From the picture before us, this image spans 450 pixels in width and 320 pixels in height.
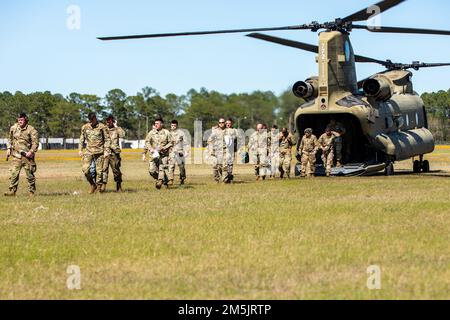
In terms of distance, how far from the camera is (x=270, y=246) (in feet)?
31.5

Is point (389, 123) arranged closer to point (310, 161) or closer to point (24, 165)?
point (310, 161)

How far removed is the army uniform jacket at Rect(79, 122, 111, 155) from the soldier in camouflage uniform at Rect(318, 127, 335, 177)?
868cm

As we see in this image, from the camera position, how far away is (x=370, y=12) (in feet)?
67.4

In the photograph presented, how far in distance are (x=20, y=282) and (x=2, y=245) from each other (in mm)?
2541

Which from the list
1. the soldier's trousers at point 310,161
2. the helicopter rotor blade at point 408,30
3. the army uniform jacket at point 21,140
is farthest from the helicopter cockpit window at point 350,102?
the army uniform jacket at point 21,140

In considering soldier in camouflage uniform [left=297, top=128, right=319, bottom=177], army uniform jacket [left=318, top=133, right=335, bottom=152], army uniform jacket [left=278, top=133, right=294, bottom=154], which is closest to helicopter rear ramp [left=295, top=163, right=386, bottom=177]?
A: soldier in camouflage uniform [left=297, top=128, right=319, bottom=177]

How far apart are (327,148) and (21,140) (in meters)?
10.9

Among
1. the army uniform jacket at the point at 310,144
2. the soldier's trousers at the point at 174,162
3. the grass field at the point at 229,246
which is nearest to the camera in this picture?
the grass field at the point at 229,246

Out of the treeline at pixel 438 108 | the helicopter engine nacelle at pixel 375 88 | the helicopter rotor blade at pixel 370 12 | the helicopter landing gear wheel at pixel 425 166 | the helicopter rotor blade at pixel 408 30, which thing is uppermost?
the treeline at pixel 438 108

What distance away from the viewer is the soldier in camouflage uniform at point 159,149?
66.8 ft

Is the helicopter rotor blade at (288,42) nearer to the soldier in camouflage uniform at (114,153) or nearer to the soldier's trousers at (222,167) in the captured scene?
the soldier's trousers at (222,167)

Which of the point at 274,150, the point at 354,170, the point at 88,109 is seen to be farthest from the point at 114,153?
the point at 88,109

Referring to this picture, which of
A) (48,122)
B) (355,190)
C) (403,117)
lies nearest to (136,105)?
(48,122)
